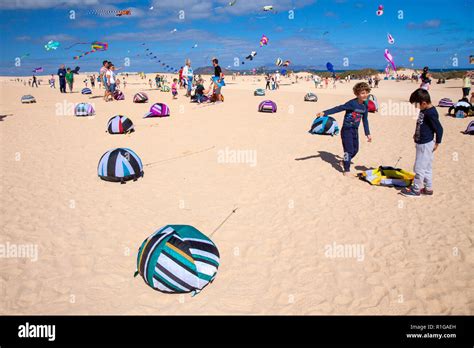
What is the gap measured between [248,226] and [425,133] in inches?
151

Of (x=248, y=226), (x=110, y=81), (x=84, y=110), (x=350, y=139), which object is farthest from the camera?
(x=110, y=81)

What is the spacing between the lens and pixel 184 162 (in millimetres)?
9023

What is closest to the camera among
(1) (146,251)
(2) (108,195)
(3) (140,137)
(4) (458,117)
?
(1) (146,251)

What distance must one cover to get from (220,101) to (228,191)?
52.4ft

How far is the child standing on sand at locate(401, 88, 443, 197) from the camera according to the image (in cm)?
554

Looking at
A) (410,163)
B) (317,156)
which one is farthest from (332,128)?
(410,163)

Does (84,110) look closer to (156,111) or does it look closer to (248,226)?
(156,111)

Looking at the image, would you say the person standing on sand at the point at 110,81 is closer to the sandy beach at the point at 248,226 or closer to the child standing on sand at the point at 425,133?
the sandy beach at the point at 248,226

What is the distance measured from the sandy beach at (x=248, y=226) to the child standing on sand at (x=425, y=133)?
1.95 ft

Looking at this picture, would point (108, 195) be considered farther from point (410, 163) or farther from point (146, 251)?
point (410, 163)

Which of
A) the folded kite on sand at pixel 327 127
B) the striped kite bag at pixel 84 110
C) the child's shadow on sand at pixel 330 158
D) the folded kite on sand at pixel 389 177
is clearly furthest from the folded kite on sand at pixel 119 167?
the striped kite bag at pixel 84 110

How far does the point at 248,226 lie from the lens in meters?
5.57

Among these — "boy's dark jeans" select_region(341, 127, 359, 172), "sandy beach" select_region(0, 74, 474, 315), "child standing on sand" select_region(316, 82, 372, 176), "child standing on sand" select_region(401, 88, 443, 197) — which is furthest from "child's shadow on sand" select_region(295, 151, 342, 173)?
"child standing on sand" select_region(401, 88, 443, 197)

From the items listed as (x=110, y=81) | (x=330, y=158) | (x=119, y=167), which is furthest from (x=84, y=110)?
(x=330, y=158)
